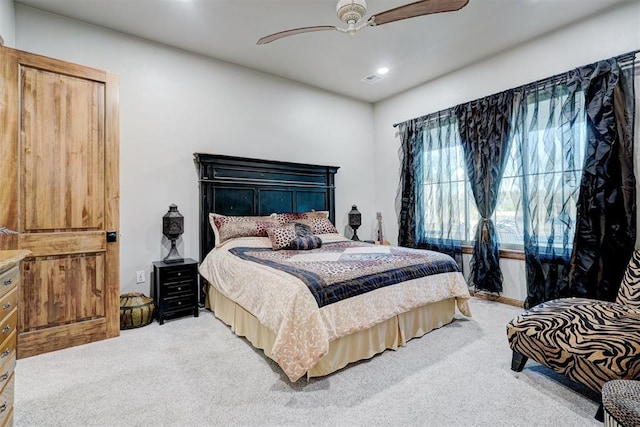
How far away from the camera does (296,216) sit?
4.11 m

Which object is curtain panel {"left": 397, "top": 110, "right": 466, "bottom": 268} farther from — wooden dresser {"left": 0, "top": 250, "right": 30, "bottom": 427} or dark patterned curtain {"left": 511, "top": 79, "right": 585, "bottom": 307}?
wooden dresser {"left": 0, "top": 250, "right": 30, "bottom": 427}

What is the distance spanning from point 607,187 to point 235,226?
12.1 feet

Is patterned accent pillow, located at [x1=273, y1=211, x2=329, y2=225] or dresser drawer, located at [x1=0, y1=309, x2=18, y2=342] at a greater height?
patterned accent pillow, located at [x1=273, y1=211, x2=329, y2=225]

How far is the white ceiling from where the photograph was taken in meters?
2.85

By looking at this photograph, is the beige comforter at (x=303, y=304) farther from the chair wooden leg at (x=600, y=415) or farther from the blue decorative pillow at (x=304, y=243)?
the chair wooden leg at (x=600, y=415)

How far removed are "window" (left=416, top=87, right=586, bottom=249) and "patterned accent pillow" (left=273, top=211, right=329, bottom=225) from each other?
169cm

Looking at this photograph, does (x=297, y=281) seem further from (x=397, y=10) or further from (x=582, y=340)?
(x=397, y=10)

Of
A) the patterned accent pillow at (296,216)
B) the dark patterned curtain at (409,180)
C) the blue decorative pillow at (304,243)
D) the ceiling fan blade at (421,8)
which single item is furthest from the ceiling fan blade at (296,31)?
the dark patterned curtain at (409,180)

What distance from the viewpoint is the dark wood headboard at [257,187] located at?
12.0 ft

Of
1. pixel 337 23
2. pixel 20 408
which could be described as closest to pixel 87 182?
pixel 20 408

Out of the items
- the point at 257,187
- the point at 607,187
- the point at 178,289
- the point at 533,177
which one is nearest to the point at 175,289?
the point at 178,289

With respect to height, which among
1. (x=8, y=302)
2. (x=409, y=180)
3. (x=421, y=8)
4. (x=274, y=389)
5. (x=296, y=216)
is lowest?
(x=274, y=389)

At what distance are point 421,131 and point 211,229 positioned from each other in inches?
128

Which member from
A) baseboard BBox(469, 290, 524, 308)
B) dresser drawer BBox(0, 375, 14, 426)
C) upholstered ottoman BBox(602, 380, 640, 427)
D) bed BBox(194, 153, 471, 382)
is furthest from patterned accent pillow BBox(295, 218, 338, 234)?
upholstered ottoman BBox(602, 380, 640, 427)
